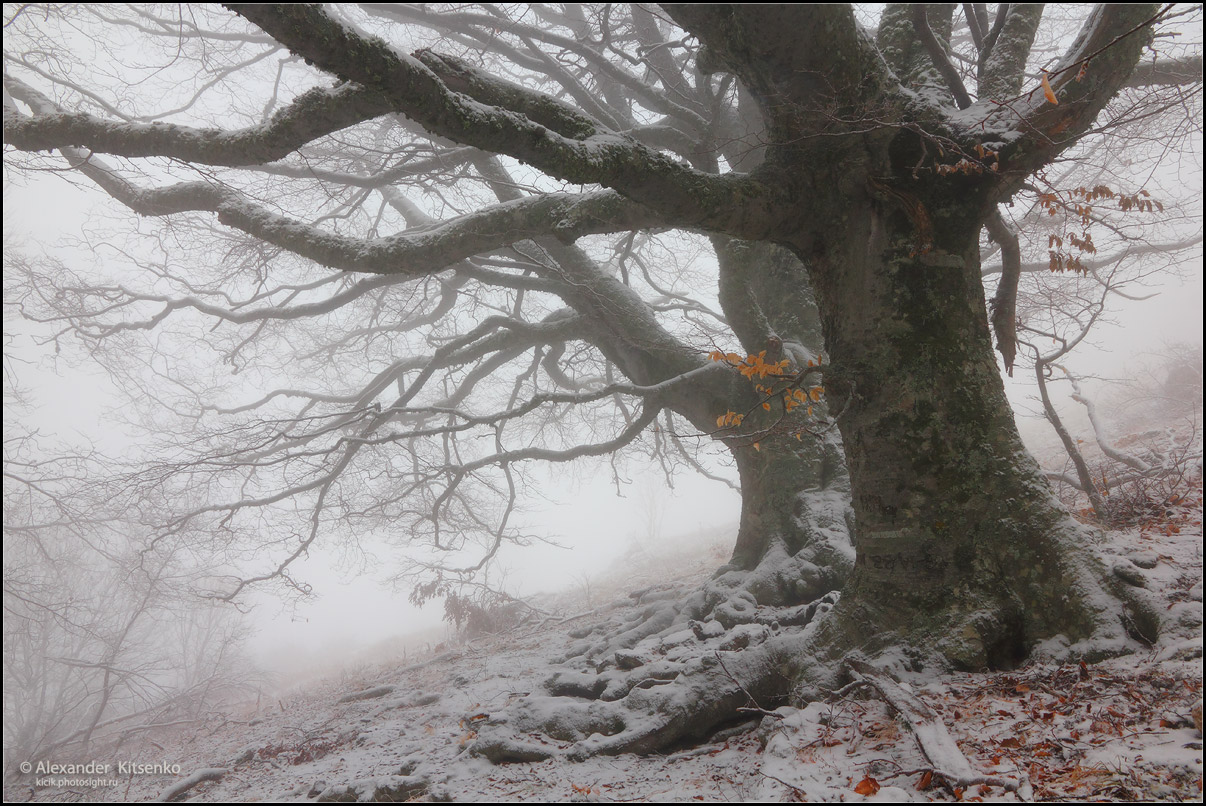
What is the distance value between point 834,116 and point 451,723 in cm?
449

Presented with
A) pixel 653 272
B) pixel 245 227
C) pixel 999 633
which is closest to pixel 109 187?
pixel 245 227

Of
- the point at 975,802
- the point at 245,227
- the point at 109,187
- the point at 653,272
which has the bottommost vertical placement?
the point at 975,802

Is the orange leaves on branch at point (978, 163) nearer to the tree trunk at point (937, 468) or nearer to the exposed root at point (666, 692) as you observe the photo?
the tree trunk at point (937, 468)

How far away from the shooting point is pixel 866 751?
84.3 inches

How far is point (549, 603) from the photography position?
38.2ft

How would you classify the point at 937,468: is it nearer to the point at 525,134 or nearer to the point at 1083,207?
the point at 1083,207

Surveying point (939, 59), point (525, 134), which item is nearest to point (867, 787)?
point (525, 134)

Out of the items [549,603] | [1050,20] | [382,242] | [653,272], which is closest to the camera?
[382,242]

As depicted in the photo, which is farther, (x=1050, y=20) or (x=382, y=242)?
(x=1050, y=20)

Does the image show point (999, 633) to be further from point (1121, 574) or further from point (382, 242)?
point (382, 242)

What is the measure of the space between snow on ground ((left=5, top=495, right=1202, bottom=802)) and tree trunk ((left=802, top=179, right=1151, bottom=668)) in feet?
0.94

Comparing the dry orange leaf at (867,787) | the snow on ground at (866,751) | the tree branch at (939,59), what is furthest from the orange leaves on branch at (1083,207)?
the dry orange leaf at (867,787)

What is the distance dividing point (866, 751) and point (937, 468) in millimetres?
1506

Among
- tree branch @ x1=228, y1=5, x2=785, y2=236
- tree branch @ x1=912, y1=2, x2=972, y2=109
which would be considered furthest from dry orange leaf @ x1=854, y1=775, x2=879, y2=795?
tree branch @ x1=912, y1=2, x2=972, y2=109
